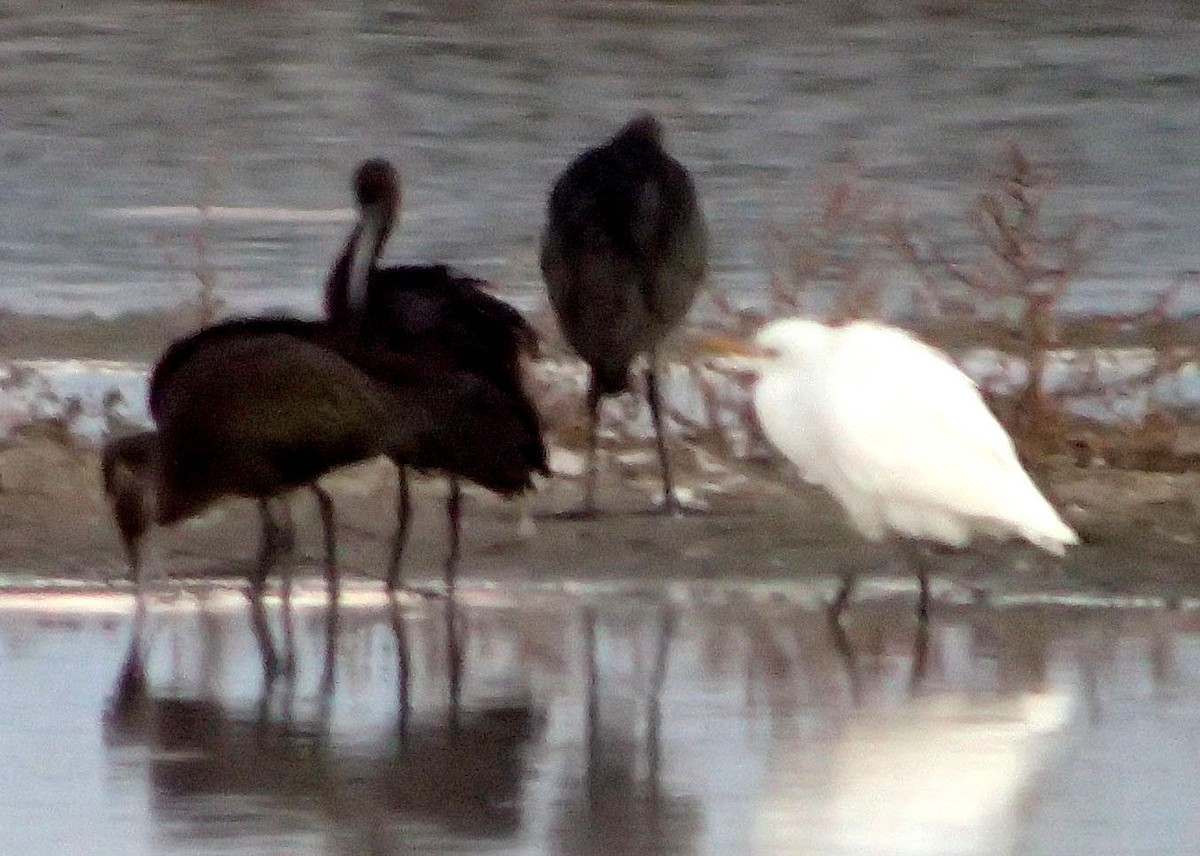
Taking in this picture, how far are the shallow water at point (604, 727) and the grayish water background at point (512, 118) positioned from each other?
4.08m

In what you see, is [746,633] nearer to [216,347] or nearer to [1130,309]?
[216,347]

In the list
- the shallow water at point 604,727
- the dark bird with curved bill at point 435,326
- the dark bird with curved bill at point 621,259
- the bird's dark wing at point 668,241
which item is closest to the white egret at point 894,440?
the shallow water at point 604,727

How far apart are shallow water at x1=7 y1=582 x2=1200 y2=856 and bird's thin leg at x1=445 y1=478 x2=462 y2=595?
8cm

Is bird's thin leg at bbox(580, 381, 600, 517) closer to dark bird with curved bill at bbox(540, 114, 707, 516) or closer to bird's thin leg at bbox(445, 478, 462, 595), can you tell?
dark bird with curved bill at bbox(540, 114, 707, 516)

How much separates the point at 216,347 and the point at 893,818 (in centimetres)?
303

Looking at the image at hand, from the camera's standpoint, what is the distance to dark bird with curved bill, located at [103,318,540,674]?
361 inches

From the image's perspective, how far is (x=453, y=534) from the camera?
9766mm

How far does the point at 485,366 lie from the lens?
9984mm

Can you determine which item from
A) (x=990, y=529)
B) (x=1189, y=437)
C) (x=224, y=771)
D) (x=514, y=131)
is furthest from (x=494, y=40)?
(x=224, y=771)

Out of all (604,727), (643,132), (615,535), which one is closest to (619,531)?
(615,535)

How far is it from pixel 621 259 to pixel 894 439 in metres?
1.96

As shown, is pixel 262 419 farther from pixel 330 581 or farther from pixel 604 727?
pixel 604 727

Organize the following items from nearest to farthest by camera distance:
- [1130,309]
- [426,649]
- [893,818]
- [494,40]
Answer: [893,818], [426,649], [1130,309], [494,40]

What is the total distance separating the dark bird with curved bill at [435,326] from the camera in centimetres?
972
